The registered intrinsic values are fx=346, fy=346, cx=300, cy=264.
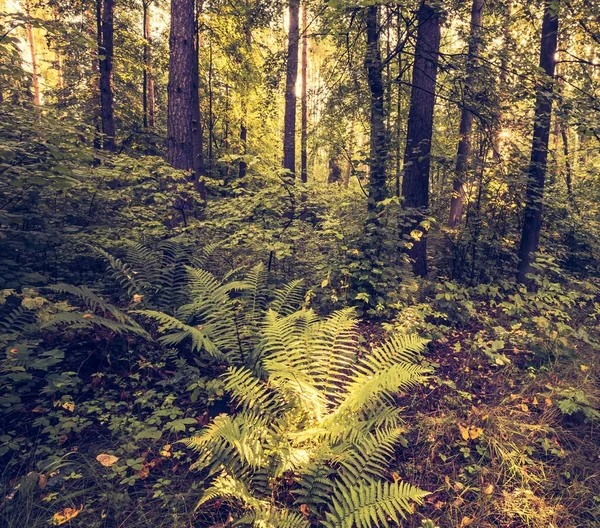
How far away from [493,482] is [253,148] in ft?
48.4

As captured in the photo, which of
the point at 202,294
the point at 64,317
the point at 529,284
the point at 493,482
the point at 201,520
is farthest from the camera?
the point at 529,284

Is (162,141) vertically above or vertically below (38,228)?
above

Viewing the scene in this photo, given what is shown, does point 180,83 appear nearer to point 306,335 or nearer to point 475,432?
point 306,335

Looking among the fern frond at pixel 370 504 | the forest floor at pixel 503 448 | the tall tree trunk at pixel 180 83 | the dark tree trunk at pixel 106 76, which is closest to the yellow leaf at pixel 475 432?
the forest floor at pixel 503 448

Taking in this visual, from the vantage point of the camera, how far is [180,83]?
612 cm

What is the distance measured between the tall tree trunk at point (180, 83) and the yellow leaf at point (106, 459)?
486 centimetres

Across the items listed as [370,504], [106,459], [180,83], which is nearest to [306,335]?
[370,504]

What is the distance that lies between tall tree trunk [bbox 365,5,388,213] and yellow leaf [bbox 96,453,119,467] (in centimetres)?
430

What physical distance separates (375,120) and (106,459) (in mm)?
5573

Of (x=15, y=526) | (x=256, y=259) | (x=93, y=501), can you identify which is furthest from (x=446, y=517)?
(x=256, y=259)

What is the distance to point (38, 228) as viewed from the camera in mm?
4539

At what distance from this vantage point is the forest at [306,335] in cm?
236

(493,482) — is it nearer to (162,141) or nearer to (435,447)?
(435,447)

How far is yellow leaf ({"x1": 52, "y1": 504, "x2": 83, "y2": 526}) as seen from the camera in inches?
80.2
